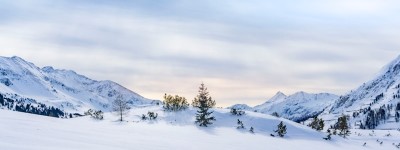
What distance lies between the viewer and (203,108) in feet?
190

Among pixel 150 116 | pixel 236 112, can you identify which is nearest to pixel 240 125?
pixel 236 112

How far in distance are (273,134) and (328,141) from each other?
6.56 m

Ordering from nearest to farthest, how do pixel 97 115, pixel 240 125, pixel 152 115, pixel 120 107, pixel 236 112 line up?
pixel 240 125
pixel 152 115
pixel 120 107
pixel 236 112
pixel 97 115

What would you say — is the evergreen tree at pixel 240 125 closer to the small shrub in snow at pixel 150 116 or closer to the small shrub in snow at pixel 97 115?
the small shrub in snow at pixel 150 116

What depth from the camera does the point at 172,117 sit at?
194 ft

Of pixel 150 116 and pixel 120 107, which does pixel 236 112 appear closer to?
pixel 150 116

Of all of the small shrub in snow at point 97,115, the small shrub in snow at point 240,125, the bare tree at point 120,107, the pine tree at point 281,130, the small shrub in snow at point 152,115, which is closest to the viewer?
the pine tree at point 281,130

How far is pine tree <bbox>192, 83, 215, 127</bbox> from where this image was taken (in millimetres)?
56250

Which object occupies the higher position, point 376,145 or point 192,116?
point 192,116

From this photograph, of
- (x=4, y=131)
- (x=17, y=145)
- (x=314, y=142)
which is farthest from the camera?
(x=314, y=142)

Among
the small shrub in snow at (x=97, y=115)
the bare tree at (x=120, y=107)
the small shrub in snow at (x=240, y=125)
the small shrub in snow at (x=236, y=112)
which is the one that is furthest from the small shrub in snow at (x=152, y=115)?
the small shrub in snow at (x=240, y=125)

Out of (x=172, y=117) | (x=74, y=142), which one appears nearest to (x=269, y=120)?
(x=172, y=117)

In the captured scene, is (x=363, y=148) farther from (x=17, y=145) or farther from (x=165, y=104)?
(x=17, y=145)

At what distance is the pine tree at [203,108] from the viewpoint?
5625cm
